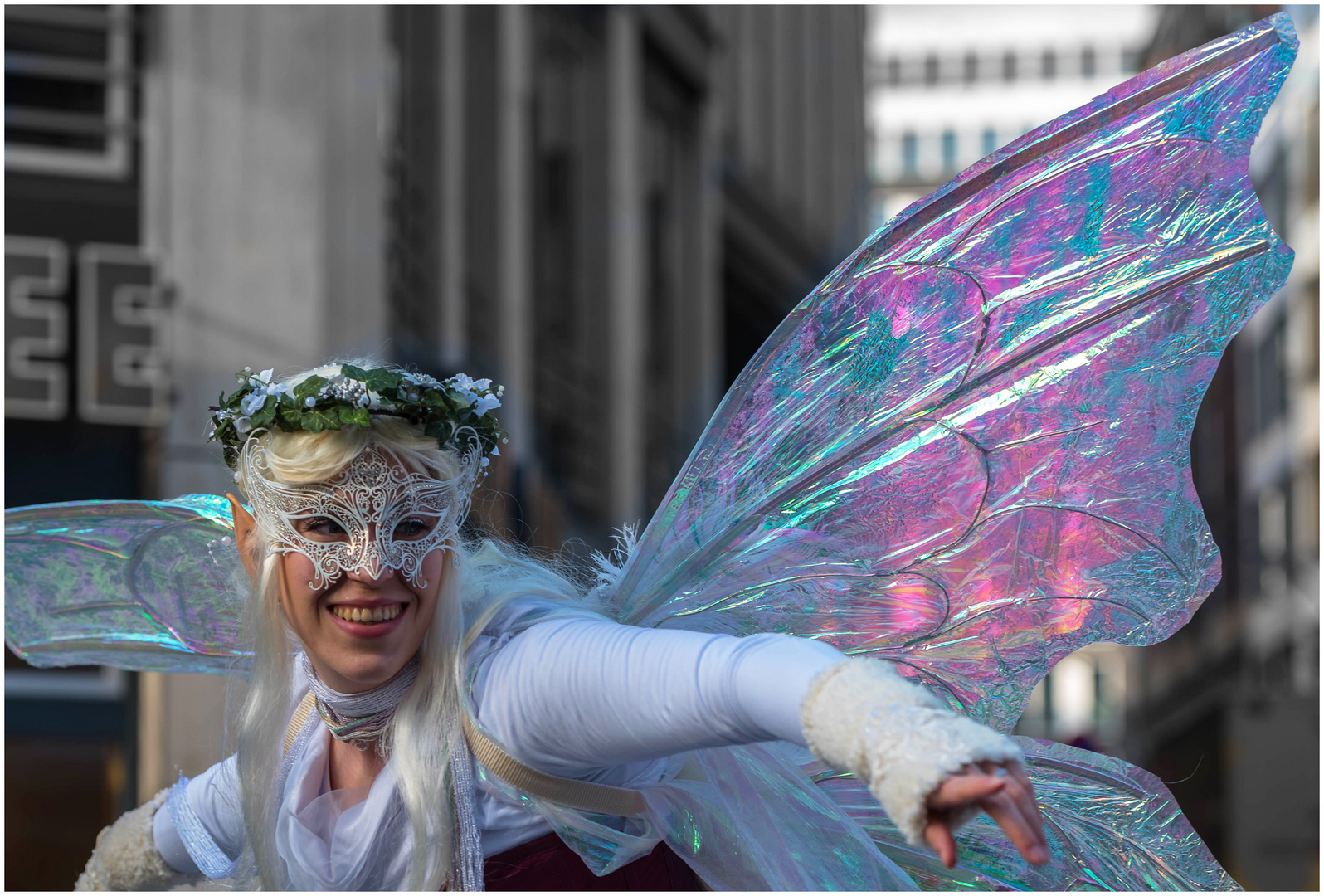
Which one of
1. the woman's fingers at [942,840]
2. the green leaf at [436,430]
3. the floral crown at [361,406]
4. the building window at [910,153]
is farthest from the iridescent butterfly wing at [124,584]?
the building window at [910,153]

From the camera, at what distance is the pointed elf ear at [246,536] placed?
271 centimetres

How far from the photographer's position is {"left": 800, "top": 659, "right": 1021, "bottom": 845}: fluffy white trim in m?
1.76

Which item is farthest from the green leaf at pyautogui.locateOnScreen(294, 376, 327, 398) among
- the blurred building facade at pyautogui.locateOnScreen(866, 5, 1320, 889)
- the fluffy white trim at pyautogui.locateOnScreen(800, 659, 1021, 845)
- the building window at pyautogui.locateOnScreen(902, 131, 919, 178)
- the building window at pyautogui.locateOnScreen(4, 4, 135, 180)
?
the building window at pyautogui.locateOnScreen(902, 131, 919, 178)

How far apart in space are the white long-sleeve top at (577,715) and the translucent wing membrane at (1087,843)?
510 millimetres

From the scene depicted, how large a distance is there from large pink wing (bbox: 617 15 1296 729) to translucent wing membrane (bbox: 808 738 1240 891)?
238 mm

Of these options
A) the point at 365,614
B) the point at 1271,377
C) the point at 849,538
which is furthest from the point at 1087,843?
the point at 1271,377

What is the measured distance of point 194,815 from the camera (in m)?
3.07

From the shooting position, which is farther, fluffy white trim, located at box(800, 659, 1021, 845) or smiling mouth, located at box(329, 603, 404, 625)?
smiling mouth, located at box(329, 603, 404, 625)

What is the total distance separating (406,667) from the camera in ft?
8.61

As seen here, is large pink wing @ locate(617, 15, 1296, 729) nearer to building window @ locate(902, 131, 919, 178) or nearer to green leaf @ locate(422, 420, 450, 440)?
A: green leaf @ locate(422, 420, 450, 440)

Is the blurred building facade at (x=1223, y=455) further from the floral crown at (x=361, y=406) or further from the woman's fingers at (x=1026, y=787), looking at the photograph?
the floral crown at (x=361, y=406)

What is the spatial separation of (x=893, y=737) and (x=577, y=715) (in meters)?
0.62

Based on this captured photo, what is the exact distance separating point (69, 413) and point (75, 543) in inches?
231

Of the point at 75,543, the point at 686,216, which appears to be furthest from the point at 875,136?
the point at 75,543
